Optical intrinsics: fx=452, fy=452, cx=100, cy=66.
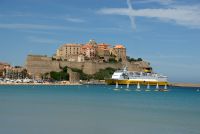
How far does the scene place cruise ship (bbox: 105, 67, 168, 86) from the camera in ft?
209

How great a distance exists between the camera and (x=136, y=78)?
65312 millimetres

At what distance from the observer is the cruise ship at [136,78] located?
209ft

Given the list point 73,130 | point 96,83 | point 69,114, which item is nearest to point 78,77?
point 96,83

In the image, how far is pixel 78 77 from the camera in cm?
7394

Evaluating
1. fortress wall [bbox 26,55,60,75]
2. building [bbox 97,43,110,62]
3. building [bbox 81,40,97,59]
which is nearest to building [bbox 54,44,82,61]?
building [bbox 81,40,97,59]

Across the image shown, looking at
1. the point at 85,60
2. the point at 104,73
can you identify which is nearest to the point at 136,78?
the point at 104,73

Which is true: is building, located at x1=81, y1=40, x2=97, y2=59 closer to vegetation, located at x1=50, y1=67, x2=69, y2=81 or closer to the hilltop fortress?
the hilltop fortress

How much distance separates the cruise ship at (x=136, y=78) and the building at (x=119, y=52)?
50.1 feet

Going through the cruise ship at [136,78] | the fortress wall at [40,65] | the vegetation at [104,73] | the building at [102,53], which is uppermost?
the building at [102,53]

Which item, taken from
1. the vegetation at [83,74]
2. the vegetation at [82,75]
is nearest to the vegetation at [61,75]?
the vegetation at [83,74]

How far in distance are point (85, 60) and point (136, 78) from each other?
12.6 m

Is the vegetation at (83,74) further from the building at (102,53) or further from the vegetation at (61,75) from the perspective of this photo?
the building at (102,53)

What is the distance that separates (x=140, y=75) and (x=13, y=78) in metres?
22.9

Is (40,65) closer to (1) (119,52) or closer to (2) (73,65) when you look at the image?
(2) (73,65)
